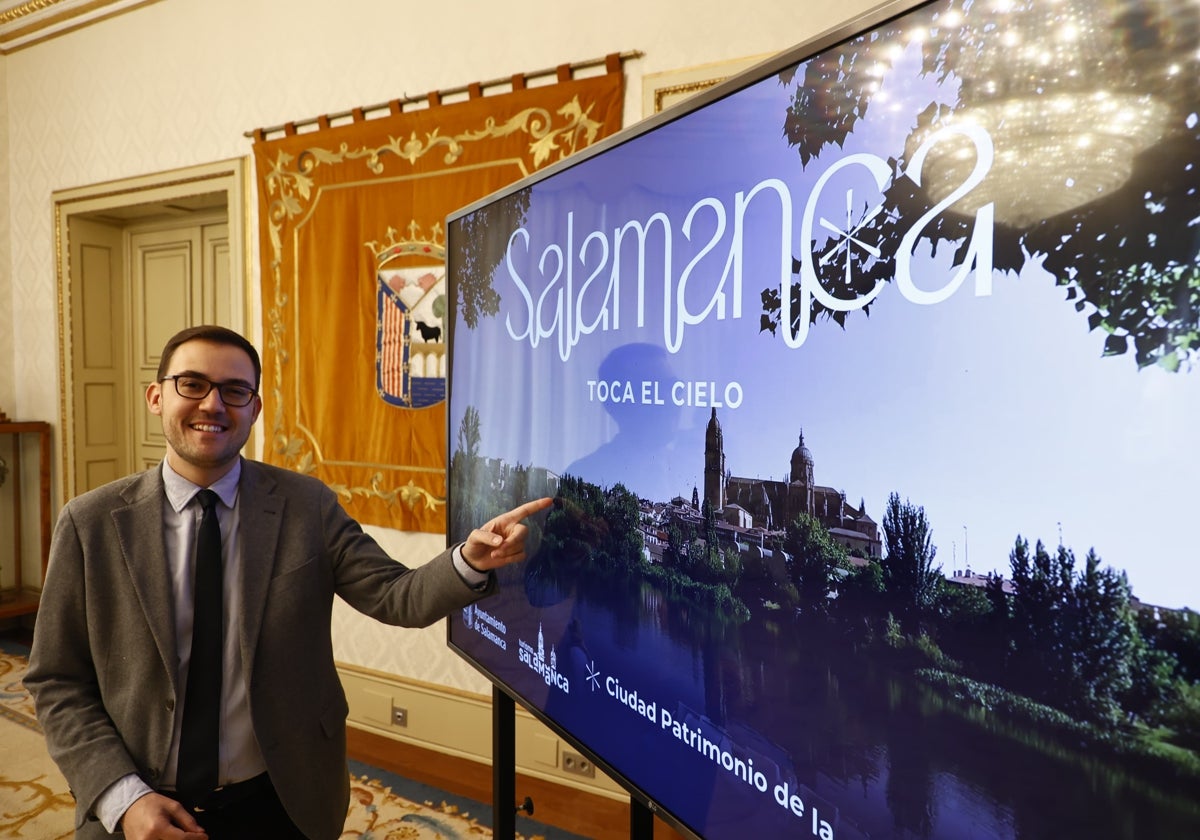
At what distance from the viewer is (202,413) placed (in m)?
1.55

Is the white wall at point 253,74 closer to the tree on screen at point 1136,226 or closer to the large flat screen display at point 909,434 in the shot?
the large flat screen display at point 909,434

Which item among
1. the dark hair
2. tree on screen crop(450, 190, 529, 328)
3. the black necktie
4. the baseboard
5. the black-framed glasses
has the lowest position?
the baseboard

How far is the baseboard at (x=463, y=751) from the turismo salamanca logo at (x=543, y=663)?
42.8 inches

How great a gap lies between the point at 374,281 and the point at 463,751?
6.05 feet

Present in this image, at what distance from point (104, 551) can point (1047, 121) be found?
165 cm

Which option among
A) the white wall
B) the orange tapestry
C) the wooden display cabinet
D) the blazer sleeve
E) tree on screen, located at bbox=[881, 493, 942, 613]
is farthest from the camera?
the wooden display cabinet

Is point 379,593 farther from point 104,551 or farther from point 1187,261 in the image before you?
point 1187,261

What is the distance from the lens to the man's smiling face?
5.09ft

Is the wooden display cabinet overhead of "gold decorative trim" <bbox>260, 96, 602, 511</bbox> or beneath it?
beneath

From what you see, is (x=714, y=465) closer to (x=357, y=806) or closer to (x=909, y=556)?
(x=909, y=556)

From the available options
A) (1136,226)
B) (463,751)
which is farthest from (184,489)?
(463,751)

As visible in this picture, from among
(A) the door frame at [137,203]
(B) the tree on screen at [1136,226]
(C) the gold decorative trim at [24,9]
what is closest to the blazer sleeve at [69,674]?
(B) the tree on screen at [1136,226]

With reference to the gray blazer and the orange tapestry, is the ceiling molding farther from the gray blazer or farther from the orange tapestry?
the gray blazer

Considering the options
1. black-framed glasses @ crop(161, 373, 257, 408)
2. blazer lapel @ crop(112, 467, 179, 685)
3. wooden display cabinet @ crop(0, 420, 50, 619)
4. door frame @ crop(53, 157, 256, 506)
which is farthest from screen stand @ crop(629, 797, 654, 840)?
wooden display cabinet @ crop(0, 420, 50, 619)
